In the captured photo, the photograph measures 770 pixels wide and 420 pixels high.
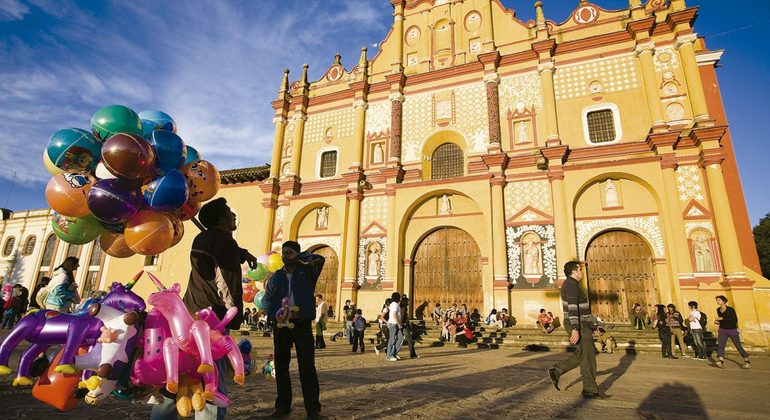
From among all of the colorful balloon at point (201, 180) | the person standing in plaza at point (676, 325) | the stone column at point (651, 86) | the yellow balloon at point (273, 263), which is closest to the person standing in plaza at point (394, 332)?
the yellow balloon at point (273, 263)

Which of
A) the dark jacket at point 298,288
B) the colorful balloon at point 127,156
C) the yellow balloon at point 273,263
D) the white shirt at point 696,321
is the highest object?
the colorful balloon at point 127,156

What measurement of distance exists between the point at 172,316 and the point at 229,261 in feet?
2.27

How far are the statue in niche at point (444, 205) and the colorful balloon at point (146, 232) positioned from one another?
13476mm

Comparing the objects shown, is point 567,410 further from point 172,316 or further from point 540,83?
point 540,83

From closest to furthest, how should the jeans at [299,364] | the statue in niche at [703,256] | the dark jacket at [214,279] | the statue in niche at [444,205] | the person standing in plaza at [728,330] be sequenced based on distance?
the dark jacket at [214,279]
the jeans at [299,364]
the person standing in plaza at [728,330]
the statue in niche at [703,256]
the statue in niche at [444,205]

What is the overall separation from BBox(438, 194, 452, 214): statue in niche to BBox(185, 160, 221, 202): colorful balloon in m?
12.7

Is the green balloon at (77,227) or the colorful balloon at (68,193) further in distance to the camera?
the green balloon at (77,227)

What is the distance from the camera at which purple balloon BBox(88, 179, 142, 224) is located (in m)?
3.61

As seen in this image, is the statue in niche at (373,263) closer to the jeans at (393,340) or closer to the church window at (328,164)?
the church window at (328,164)

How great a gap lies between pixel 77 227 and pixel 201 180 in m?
1.40

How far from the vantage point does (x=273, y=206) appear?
1939 cm

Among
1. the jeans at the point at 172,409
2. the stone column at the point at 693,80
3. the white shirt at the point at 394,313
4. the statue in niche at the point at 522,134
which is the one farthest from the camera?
the statue in niche at the point at 522,134

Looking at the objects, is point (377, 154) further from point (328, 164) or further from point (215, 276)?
point (215, 276)

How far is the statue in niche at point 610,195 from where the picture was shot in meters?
14.2
